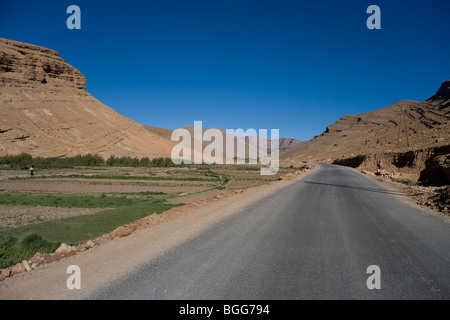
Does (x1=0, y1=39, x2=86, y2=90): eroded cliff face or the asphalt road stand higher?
(x1=0, y1=39, x2=86, y2=90): eroded cliff face

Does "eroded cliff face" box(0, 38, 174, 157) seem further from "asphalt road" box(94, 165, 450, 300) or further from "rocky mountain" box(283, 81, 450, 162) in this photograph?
"asphalt road" box(94, 165, 450, 300)

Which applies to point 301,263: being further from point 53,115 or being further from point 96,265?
point 53,115

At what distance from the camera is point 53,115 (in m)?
92.8

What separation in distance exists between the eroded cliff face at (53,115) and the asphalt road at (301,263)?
287ft

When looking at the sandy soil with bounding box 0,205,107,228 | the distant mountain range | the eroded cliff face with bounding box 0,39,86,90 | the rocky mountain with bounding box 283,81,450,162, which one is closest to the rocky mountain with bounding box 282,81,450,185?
the rocky mountain with bounding box 283,81,450,162

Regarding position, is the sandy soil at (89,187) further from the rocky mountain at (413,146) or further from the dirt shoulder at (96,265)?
the dirt shoulder at (96,265)

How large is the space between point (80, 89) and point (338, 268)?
135m

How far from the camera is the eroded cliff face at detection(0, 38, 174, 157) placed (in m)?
80.6

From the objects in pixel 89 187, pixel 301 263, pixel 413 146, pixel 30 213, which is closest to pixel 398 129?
pixel 413 146

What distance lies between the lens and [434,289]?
15.0 ft

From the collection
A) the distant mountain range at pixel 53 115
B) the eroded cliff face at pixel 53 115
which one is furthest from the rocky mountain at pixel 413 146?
the eroded cliff face at pixel 53 115

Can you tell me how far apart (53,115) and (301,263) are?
107 m

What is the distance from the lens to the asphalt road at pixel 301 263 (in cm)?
448

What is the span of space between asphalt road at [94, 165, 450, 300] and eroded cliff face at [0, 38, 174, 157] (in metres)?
87.6
